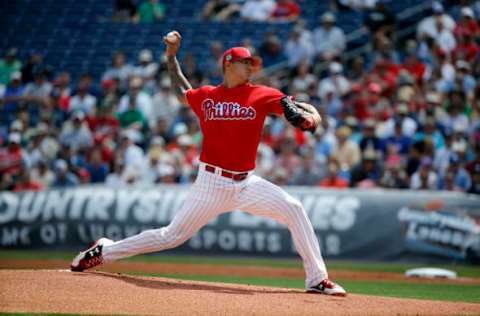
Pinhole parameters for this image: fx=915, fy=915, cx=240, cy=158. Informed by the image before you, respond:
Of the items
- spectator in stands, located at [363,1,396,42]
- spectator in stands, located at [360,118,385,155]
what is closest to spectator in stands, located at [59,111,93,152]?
spectator in stands, located at [360,118,385,155]

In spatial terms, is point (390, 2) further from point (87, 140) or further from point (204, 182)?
point (204, 182)

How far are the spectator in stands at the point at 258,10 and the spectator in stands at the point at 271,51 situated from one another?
916 mm

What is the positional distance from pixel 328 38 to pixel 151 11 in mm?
4799

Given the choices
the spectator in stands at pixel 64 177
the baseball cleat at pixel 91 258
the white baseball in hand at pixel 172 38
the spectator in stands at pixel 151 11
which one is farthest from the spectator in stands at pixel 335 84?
the baseball cleat at pixel 91 258

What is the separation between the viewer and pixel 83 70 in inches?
842

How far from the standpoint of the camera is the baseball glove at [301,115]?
7.29 m

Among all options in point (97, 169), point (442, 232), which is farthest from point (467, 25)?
point (97, 169)

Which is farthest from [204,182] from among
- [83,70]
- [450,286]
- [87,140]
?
[83,70]

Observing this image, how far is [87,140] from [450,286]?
31.1 feet

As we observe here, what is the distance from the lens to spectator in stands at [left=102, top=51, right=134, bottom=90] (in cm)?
1997

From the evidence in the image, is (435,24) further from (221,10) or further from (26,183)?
(26,183)

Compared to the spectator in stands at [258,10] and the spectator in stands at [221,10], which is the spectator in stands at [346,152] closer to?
the spectator in stands at [258,10]

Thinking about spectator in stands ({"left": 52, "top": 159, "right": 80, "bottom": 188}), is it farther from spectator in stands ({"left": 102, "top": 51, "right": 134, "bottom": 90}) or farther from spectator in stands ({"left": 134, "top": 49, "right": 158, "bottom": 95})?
spectator in stands ({"left": 102, "top": 51, "right": 134, "bottom": 90})

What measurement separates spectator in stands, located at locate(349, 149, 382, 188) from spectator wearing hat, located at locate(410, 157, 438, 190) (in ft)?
2.35
